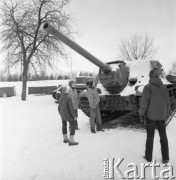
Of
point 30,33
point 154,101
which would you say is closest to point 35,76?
point 30,33

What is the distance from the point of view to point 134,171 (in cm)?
400

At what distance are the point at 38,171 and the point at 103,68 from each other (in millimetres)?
4318

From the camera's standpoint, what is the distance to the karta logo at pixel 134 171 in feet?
12.5

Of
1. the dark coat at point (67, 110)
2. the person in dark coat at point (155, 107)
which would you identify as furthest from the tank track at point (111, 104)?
the person in dark coat at point (155, 107)

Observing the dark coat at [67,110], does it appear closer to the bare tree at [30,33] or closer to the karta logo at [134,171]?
the karta logo at [134,171]

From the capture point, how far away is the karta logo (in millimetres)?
3811

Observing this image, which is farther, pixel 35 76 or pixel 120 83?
pixel 35 76

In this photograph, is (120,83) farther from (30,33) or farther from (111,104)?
(30,33)

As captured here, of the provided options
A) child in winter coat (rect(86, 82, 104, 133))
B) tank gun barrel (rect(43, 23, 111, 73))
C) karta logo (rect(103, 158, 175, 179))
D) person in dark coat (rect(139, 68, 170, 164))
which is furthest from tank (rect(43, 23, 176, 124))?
karta logo (rect(103, 158, 175, 179))

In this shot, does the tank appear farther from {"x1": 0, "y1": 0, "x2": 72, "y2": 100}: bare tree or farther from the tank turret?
{"x1": 0, "y1": 0, "x2": 72, "y2": 100}: bare tree

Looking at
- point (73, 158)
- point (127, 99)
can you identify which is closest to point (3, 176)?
point (73, 158)

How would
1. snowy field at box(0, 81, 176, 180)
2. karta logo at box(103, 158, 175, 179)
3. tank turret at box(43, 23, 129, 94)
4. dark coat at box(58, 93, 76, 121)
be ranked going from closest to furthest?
1. karta logo at box(103, 158, 175, 179)
2. snowy field at box(0, 81, 176, 180)
3. dark coat at box(58, 93, 76, 121)
4. tank turret at box(43, 23, 129, 94)

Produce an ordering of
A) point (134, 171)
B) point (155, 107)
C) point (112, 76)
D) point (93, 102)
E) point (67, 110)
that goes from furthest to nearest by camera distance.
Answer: point (112, 76) → point (93, 102) → point (67, 110) → point (155, 107) → point (134, 171)

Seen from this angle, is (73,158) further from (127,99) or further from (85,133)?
(127,99)
